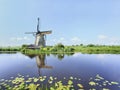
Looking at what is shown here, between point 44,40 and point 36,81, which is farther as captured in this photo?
point 44,40

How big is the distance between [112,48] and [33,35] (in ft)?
66.2

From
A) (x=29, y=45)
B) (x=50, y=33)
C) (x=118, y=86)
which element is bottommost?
(x=118, y=86)

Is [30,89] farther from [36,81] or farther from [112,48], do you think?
[112,48]

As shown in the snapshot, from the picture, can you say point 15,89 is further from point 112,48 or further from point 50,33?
point 112,48

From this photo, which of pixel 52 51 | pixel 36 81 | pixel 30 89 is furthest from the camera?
pixel 52 51

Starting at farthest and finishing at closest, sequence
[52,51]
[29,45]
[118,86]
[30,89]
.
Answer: [29,45] → [52,51] → [118,86] → [30,89]

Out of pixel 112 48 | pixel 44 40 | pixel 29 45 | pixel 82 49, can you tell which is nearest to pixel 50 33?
pixel 44 40

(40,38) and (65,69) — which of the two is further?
(40,38)

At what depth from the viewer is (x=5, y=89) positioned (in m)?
8.38

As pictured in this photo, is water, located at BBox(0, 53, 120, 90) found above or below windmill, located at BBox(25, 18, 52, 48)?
below

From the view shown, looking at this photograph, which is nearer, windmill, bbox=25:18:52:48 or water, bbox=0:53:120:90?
water, bbox=0:53:120:90

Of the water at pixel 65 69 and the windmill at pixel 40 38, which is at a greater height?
the windmill at pixel 40 38

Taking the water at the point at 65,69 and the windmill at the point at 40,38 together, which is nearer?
the water at the point at 65,69

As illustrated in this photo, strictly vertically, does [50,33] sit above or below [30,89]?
above
